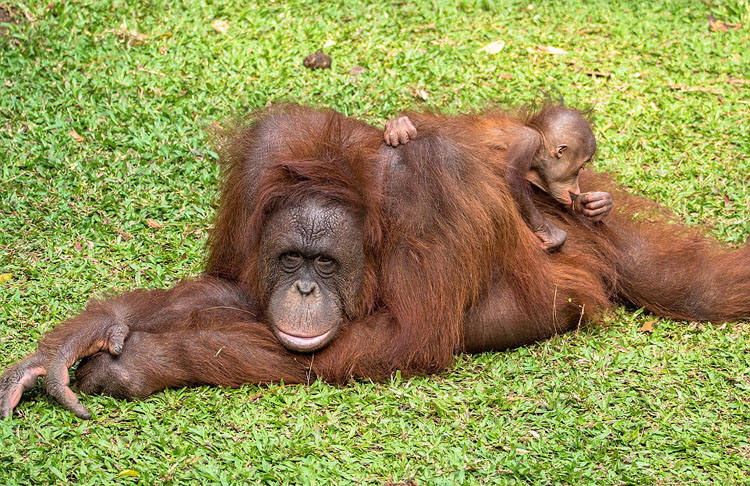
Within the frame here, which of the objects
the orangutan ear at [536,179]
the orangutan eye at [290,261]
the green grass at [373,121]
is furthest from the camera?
the orangutan ear at [536,179]

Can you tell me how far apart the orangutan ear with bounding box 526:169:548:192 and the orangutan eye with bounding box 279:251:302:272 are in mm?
1183

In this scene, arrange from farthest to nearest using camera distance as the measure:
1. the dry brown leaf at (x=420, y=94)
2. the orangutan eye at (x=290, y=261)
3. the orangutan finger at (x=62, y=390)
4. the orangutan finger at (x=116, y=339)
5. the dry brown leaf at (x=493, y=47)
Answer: the dry brown leaf at (x=493, y=47)
the dry brown leaf at (x=420, y=94)
the orangutan eye at (x=290, y=261)
the orangutan finger at (x=116, y=339)
the orangutan finger at (x=62, y=390)

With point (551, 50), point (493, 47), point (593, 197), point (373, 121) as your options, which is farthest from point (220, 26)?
point (593, 197)

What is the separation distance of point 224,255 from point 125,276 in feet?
2.34

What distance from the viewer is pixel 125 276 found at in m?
5.05

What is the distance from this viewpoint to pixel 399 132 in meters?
4.28

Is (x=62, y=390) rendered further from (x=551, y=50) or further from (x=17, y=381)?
(x=551, y=50)

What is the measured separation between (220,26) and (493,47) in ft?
6.07

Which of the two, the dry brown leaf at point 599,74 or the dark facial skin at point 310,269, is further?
the dry brown leaf at point 599,74

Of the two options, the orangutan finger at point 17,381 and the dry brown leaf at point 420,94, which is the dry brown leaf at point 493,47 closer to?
the dry brown leaf at point 420,94

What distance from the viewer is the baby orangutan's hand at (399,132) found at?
4281 mm

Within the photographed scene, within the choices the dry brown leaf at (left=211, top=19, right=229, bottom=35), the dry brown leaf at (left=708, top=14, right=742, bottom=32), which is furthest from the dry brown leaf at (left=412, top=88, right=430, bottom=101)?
the dry brown leaf at (left=708, top=14, right=742, bottom=32)

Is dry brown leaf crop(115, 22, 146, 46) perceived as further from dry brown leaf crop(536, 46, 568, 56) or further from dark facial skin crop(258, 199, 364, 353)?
dark facial skin crop(258, 199, 364, 353)

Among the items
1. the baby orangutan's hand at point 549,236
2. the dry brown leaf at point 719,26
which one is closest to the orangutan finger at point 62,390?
the baby orangutan's hand at point 549,236
